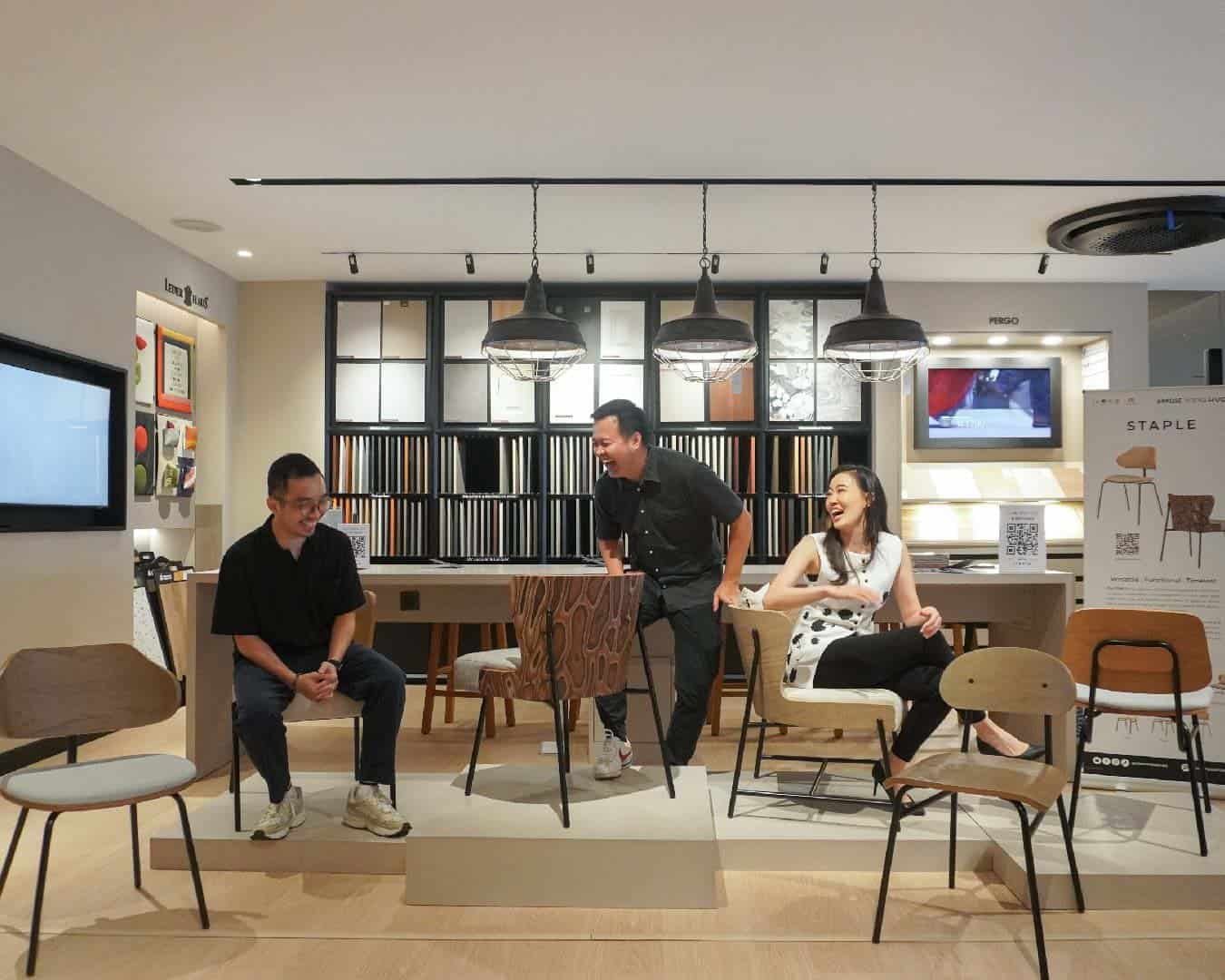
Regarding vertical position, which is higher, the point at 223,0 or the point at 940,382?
the point at 223,0

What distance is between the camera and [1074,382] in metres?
7.90

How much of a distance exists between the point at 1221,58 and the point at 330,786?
429 cm

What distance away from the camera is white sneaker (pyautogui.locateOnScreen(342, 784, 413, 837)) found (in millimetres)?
3406

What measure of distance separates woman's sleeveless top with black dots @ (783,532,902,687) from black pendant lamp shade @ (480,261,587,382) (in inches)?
60.3

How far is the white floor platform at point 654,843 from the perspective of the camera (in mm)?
3104

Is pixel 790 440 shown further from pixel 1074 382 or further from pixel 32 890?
pixel 32 890

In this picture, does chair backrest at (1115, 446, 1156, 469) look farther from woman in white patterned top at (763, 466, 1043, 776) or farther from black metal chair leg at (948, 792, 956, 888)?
black metal chair leg at (948, 792, 956, 888)

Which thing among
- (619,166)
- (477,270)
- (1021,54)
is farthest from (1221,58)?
(477,270)

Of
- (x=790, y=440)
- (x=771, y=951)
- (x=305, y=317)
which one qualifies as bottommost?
(x=771, y=951)

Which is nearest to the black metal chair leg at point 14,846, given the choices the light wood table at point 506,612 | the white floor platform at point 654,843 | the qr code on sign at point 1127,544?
the white floor platform at point 654,843

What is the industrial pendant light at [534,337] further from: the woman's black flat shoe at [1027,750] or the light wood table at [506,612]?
the woman's black flat shoe at [1027,750]

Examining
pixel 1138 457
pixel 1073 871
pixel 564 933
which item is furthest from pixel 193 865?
pixel 1138 457

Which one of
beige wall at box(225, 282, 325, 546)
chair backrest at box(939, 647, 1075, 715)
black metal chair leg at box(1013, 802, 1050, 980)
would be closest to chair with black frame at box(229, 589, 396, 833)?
chair backrest at box(939, 647, 1075, 715)

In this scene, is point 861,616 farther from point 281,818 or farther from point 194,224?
point 194,224
